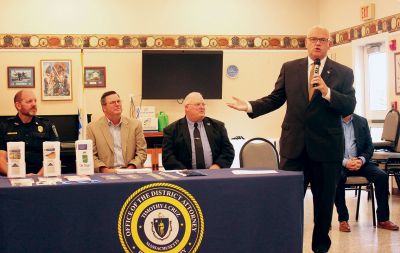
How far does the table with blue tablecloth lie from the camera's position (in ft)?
9.59

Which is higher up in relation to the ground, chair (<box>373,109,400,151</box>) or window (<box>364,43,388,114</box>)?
window (<box>364,43,388,114</box>)

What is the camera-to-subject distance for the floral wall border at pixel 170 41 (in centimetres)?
855

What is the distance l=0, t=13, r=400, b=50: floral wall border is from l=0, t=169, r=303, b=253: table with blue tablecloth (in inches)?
211

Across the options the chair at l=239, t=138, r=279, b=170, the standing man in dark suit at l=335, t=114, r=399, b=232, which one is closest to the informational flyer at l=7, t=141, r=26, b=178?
the chair at l=239, t=138, r=279, b=170

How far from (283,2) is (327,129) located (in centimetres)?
603

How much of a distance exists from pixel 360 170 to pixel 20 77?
5.06 metres

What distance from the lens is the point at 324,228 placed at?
378 centimetres

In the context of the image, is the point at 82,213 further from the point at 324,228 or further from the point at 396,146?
the point at 396,146

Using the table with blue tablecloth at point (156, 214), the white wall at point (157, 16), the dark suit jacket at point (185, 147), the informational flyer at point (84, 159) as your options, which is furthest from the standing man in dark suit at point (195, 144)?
the white wall at point (157, 16)

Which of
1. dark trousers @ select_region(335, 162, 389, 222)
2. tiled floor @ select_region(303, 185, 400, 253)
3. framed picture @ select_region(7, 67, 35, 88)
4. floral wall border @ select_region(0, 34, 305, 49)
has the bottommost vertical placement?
tiled floor @ select_region(303, 185, 400, 253)

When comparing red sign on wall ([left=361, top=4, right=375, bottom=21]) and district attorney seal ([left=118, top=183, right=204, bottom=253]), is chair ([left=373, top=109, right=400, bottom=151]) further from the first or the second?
district attorney seal ([left=118, top=183, right=204, bottom=253])

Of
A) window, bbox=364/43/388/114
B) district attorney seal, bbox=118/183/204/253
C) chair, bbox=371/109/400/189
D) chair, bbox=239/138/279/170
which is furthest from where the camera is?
window, bbox=364/43/388/114

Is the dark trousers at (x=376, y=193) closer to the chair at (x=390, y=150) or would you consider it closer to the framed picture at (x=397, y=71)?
the chair at (x=390, y=150)

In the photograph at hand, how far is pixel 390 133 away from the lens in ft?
23.2
